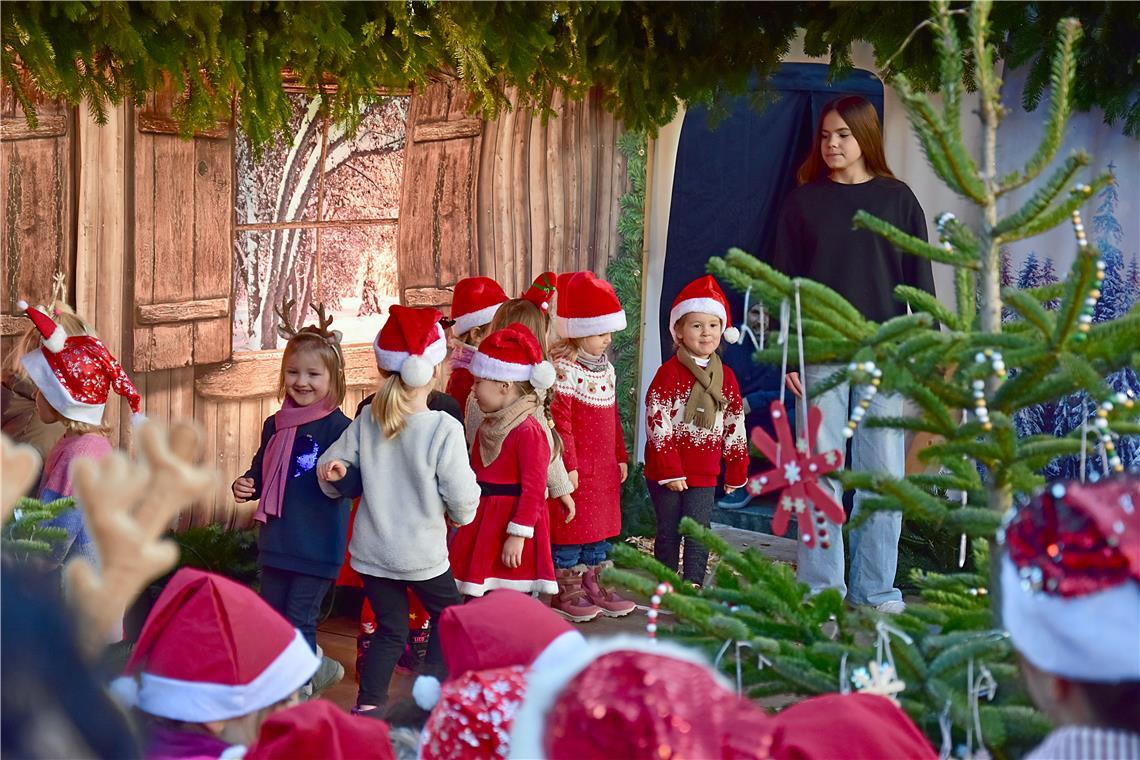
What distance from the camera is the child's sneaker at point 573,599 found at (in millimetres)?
5824

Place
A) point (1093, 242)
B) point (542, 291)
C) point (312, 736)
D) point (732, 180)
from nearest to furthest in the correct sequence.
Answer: point (312, 736) → point (542, 291) → point (1093, 242) → point (732, 180)

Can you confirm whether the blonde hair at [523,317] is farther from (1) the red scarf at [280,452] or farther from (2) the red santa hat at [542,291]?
(1) the red scarf at [280,452]

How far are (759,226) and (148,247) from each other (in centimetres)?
344

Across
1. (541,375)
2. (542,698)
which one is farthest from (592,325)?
(542,698)

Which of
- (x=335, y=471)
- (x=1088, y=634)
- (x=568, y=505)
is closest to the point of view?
(x=1088, y=634)

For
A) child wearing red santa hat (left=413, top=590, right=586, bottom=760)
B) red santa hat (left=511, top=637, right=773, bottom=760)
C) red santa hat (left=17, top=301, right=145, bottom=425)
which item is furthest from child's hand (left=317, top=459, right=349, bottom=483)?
red santa hat (left=511, top=637, right=773, bottom=760)

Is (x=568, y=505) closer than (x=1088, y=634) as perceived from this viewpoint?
No

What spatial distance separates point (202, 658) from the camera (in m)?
2.20

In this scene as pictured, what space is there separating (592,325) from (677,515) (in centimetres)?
92

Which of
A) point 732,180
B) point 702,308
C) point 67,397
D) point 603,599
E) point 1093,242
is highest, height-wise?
point 732,180

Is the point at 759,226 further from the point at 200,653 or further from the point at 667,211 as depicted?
the point at 200,653

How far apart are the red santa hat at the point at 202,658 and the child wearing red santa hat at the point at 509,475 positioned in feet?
8.93

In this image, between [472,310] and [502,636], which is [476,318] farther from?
[502,636]

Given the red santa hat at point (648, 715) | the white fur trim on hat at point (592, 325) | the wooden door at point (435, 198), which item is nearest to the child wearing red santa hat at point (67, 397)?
the white fur trim on hat at point (592, 325)
